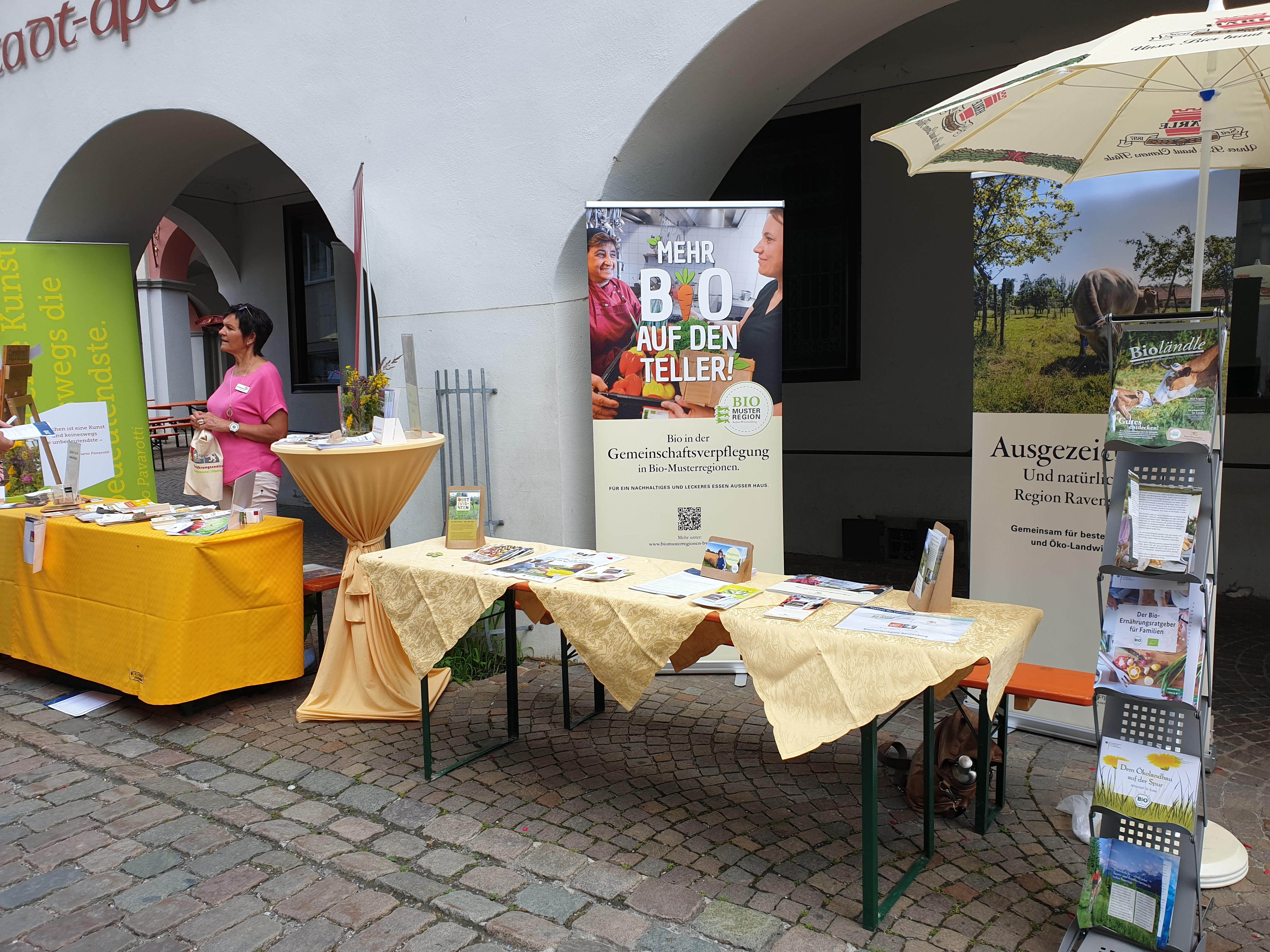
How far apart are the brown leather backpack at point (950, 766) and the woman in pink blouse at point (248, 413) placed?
11.5 feet

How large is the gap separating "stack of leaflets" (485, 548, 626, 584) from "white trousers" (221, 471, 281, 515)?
202 cm

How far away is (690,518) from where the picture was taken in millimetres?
4535

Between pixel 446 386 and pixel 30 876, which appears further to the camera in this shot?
pixel 446 386

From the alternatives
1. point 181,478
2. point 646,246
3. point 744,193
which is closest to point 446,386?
point 646,246

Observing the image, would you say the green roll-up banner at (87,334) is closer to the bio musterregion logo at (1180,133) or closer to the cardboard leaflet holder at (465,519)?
the cardboard leaflet holder at (465,519)

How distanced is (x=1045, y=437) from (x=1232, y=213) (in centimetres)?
102

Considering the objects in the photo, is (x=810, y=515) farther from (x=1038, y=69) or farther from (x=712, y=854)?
(x=1038, y=69)

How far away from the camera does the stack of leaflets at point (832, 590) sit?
2953 millimetres

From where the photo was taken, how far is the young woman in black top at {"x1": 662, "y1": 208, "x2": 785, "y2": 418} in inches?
172

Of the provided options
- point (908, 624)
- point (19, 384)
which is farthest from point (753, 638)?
point (19, 384)

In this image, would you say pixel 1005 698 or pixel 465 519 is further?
pixel 465 519

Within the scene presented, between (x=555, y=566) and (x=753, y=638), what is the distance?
1.01m

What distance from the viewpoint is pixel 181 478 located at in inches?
525

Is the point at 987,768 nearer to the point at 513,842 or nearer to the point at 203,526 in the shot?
the point at 513,842
